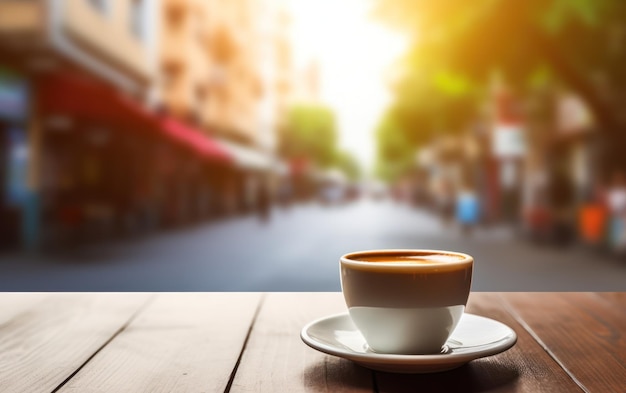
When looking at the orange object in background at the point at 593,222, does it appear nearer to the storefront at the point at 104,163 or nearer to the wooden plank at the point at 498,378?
the storefront at the point at 104,163

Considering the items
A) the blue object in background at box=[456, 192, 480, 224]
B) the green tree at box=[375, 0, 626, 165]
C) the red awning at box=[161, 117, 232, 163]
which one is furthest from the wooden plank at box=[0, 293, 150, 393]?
the blue object in background at box=[456, 192, 480, 224]

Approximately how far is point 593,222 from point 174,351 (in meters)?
13.4

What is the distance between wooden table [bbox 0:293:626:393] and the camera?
0.90 meters

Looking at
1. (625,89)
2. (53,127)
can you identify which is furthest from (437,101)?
(53,127)

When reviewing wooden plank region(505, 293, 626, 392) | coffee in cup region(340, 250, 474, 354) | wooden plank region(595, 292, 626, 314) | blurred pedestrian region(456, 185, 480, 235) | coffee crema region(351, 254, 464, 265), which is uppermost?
coffee crema region(351, 254, 464, 265)

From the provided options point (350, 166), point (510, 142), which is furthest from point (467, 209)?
point (350, 166)

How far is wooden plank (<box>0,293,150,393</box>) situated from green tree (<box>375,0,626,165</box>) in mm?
8287

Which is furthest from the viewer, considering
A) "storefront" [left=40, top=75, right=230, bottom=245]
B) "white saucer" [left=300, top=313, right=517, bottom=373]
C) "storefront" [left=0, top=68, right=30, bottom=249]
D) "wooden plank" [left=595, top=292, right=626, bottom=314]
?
"storefront" [left=40, top=75, right=230, bottom=245]

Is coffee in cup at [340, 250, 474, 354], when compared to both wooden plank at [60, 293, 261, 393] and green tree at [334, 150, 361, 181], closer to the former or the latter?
wooden plank at [60, 293, 261, 393]

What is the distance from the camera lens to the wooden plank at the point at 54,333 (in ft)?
3.13

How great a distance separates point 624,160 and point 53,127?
12.6m

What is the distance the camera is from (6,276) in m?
8.51

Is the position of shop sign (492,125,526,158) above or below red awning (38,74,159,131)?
below

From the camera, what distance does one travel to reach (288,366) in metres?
0.98
